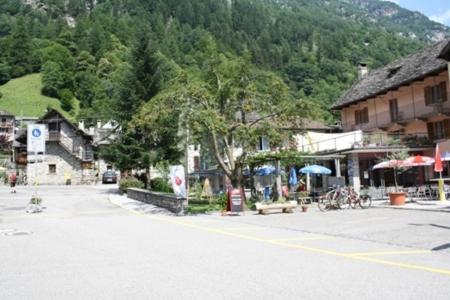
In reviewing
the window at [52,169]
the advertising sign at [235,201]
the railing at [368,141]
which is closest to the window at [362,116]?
the railing at [368,141]

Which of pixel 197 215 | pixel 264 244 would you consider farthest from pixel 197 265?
pixel 197 215

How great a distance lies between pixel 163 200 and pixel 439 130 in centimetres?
2081

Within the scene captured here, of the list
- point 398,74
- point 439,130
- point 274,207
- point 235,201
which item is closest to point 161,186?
point 235,201

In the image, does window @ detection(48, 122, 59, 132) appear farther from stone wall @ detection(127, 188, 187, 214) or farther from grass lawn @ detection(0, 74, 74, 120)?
grass lawn @ detection(0, 74, 74, 120)

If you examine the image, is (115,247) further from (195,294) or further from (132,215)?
(132,215)

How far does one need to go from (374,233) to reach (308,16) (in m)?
179

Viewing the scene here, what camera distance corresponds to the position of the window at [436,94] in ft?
117

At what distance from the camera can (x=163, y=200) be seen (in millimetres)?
27406

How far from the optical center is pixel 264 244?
12.7 meters

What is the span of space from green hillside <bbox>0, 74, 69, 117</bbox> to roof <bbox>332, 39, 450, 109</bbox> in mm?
85063

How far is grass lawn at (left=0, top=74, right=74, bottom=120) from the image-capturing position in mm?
116438

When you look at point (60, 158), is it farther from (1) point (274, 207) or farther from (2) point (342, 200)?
(2) point (342, 200)

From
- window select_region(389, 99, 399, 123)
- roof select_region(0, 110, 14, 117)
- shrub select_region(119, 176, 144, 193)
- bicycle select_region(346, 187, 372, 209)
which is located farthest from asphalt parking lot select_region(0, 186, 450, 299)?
roof select_region(0, 110, 14, 117)

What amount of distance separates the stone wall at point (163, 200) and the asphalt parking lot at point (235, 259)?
5.18 metres
